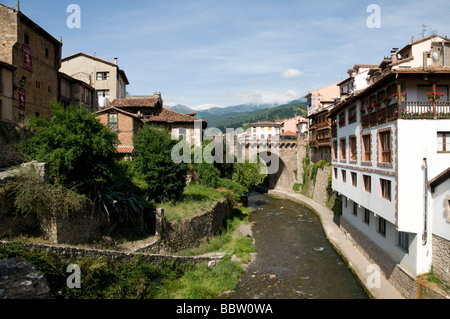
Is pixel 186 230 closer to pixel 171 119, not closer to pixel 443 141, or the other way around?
pixel 443 141

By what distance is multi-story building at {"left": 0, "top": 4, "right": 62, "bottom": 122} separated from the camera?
2102 centimetres

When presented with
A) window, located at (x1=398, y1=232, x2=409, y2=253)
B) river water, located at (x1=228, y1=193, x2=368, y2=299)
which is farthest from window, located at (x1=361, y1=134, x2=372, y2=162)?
river water, located at (x1=228, y1=193, x2=368, y2=299)

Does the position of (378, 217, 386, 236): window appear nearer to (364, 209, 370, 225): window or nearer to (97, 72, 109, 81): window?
(364, 209, 370, 225): window


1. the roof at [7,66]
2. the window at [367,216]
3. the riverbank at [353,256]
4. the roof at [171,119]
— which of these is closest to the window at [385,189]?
the riverbank at [353,256]

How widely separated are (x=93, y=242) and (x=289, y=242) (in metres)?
15.1

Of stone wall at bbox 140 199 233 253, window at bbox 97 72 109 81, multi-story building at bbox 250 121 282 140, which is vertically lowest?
stone wall at bbox 140 199 233 253

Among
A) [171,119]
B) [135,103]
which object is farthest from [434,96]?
[135,103]

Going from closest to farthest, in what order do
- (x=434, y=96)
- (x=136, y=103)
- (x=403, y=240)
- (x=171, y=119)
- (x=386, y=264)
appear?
(x=434, y=96) → (x=403, y=240) → (x=386, y=264) → (x=171, y=119) → (x=136, y=103)

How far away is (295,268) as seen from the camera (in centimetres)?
1831

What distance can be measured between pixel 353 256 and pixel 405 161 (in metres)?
8.38

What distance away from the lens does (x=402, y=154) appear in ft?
43.1

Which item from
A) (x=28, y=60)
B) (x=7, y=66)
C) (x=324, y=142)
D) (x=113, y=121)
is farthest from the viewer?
(x=324, y=142)

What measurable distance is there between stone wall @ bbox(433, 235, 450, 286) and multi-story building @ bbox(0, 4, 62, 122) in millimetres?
26107
